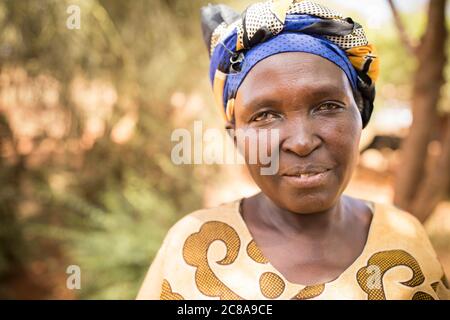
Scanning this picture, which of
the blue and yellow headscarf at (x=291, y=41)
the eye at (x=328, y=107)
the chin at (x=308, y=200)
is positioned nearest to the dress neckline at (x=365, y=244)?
the chin at (x=308, y=200)

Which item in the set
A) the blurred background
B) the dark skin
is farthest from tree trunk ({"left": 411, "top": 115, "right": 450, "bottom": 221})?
the dark skin

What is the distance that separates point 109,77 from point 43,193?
142 cm

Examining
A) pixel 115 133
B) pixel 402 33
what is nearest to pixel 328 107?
pixel 402 33

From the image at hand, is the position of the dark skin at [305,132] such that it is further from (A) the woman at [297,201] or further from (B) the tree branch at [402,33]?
(B) the tree branch at [402,33]

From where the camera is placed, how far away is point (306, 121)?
1.35 meters

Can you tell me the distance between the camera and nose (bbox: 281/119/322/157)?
1.33m

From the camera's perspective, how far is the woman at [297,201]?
137 centimetres

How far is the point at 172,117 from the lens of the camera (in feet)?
15.9

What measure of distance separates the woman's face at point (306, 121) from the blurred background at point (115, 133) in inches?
81.5

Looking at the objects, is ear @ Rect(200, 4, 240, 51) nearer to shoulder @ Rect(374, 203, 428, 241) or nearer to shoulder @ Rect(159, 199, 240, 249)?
shoulder @ Rect(159, 199, 240, 249)

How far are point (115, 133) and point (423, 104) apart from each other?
111 inches

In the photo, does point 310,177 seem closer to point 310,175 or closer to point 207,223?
point 310,175
